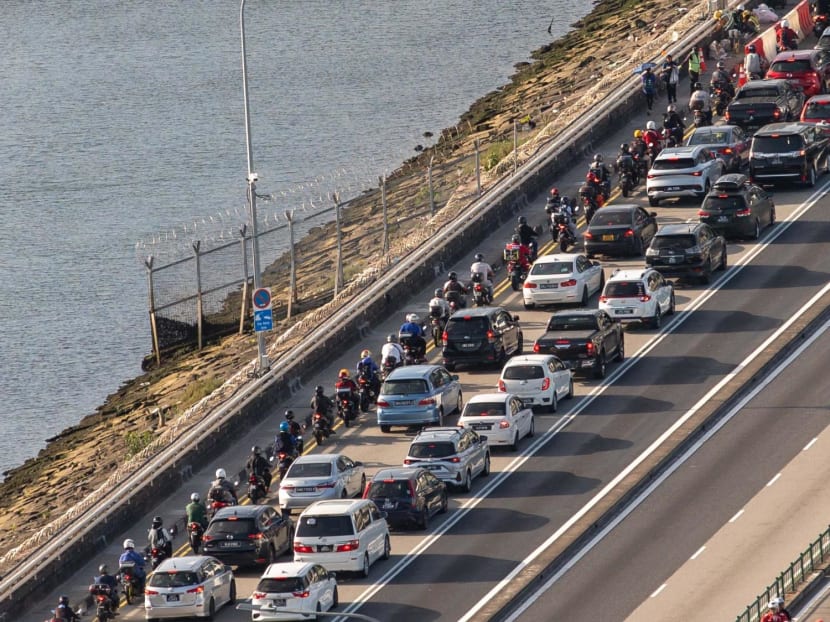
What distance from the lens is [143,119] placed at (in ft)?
397

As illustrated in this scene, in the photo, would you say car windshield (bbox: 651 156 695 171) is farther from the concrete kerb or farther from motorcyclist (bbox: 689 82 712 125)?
the concrete kerb

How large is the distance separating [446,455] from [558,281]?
12.7 meters

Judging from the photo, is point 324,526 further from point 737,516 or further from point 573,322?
point 573,322

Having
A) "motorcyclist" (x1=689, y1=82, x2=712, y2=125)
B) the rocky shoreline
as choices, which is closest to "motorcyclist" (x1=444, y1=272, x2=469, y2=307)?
the rocky shoreline

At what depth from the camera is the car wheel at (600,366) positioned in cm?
5647

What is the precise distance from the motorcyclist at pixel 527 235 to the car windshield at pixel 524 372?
11.1m

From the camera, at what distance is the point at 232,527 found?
46656 millimetres

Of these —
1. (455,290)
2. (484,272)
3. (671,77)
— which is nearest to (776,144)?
(671,77)

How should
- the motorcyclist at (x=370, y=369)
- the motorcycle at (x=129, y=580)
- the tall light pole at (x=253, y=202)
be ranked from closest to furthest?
the motorcycle at (x=129, y=580), the motorcyclist at (x=370, y=369), the tall light pole at (x=253, y=202)

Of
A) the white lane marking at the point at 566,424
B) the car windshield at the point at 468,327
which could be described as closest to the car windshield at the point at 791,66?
the white lane marking at the point at 566,424

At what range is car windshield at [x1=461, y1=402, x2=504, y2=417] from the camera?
52.1 m

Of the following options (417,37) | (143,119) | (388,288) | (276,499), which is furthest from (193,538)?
(417,37)

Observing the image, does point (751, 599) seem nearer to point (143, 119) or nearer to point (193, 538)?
point (193, 538)

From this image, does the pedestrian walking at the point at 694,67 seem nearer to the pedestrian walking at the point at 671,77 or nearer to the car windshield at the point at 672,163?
the pedestrian walking at the point at 671,77
